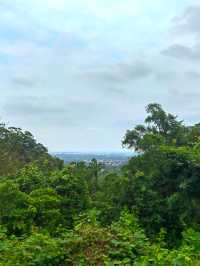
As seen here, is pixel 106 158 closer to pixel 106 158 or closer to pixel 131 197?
pixel 106 158

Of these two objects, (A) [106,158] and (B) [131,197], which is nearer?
(B) [131,197]

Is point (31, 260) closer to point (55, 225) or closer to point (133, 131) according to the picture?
point (55, 225)

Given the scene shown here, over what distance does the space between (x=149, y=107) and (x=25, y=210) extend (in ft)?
21.2

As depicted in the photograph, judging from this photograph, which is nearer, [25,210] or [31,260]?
[31,260]

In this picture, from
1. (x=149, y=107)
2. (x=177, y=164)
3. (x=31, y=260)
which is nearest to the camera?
(x=31, y=260)

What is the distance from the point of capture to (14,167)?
920 inches

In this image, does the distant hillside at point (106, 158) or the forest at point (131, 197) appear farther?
the distant hillside at point (106, 158)

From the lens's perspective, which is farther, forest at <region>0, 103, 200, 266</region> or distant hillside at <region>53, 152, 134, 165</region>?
distant hillside at <region>53, 152, 134, 165</region>

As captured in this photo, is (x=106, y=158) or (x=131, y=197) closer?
(x=131, y=197)

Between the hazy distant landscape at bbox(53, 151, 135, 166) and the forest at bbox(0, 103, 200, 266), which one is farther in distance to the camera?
the hazy distant landscape at bbox(53, 151, 135, 166)

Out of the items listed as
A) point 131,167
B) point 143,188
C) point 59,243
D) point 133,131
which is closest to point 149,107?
point 133,131

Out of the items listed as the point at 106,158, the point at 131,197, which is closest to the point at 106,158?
the point at 106,158

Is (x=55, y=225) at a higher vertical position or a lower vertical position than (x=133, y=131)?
lower

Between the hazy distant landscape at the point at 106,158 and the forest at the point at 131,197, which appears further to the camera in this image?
the hazy distant landscape at the point at 106,158
